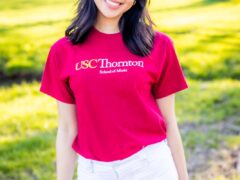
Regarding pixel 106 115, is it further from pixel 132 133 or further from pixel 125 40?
pixel 125 40

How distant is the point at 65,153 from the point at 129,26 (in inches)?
20.7

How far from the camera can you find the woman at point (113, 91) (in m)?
1.80

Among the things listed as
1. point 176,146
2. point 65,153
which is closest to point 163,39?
point 176,146

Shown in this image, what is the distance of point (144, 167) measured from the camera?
71.6 inches

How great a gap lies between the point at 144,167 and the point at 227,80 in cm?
392

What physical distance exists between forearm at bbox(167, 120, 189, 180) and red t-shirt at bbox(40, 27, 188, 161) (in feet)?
0.27

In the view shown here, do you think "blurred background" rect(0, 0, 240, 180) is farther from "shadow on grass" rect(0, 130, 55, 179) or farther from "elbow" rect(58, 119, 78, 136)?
"elbow" rect(58, 119, 78, 136)

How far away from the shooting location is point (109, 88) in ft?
5.88

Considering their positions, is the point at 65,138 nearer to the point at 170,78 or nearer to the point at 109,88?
the point at 109,88

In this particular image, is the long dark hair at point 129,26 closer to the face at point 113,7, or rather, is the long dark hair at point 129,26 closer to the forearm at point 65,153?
the face at point 113,7

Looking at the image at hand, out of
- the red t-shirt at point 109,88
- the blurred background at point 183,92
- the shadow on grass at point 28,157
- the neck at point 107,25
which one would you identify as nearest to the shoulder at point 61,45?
the red t-shirt at point 109,88

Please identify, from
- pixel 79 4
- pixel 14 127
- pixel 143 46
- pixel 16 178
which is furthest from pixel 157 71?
pixel 14 127

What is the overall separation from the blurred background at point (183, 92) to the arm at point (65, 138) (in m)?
0.95

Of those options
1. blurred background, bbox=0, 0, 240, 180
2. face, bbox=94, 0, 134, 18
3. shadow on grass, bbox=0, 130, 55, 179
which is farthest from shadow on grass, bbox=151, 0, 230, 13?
face, bbox=94, 0, 134, 18
